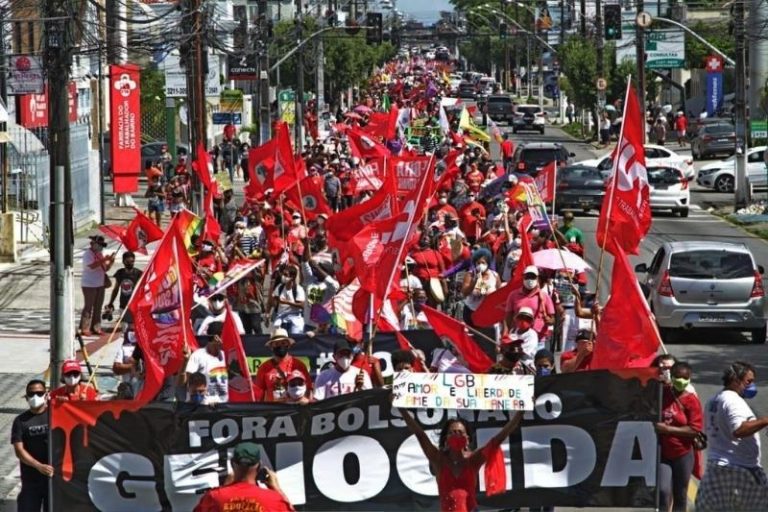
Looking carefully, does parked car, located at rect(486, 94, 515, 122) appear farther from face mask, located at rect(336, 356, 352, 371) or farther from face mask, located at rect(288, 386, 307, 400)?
face mask, located at rect(288, 386, 307, 400)

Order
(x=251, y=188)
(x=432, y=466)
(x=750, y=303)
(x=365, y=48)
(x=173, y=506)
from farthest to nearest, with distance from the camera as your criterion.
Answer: (x=365, y=48) → (x=251, y=188) → (x=750, y=303) → (x=173, y=506) → (x=432, y=466)

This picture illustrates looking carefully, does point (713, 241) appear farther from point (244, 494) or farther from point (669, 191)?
point (244, 494)

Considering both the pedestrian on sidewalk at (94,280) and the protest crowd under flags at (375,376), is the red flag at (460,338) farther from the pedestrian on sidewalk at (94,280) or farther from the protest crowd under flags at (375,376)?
the pedestrian on sidewalk at (94,280)

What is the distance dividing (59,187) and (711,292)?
8470 millimetres

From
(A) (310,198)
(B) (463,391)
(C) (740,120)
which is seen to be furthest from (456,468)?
(C) (740,120)

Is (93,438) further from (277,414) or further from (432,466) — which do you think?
(432,466)

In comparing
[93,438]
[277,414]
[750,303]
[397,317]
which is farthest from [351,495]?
[750,303]

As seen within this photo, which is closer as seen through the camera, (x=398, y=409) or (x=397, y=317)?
(x=398, y=409)

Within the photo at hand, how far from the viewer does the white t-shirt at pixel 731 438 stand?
10797 mm

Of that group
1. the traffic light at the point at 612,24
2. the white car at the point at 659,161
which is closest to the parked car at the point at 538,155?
the white car at the point at 659,161

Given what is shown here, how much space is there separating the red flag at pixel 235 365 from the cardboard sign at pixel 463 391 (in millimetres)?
3048

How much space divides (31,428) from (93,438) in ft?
1.37

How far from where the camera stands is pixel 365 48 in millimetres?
104188

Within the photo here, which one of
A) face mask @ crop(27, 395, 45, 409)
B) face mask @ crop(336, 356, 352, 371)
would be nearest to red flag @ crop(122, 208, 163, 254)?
face mask @ crop(336, 356, 352, 371)
